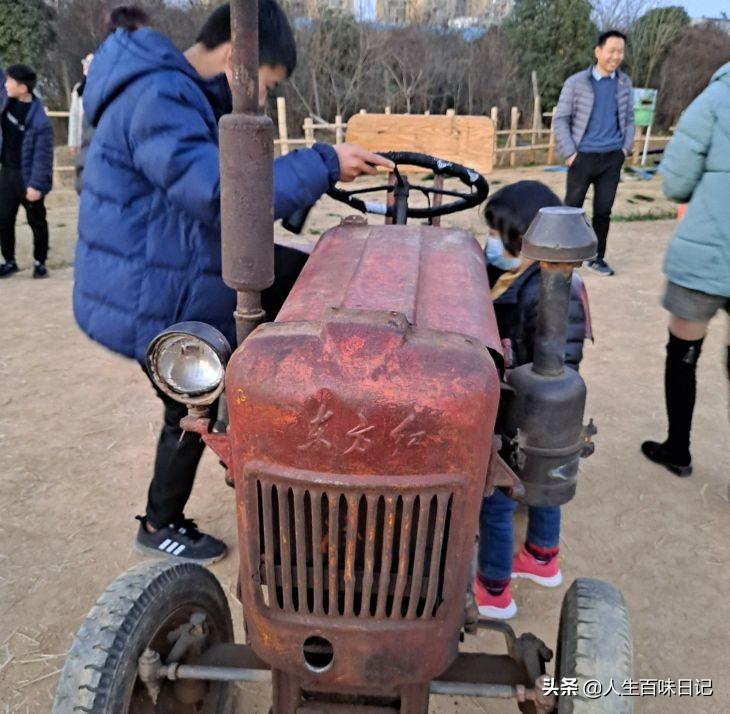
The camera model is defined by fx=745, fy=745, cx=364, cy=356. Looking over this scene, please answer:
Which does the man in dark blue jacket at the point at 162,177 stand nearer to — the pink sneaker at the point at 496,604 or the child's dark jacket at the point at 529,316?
the child's dark jacket at the point at 529,316

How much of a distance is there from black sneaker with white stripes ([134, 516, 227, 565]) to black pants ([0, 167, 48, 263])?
4426 millimetres

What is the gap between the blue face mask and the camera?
2371 millimetres

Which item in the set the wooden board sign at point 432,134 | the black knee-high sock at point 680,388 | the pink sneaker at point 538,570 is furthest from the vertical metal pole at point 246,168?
the wooden board sign at point 432,134

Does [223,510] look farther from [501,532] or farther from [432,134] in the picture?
[432,134]

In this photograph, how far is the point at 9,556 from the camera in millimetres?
2748

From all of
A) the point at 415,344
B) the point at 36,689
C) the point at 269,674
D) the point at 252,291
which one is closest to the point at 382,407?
the point at 415,344

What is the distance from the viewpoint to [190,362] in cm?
164

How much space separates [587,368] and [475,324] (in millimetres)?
3212

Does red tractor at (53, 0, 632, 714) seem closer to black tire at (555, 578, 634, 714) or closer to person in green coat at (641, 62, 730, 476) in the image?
black tire at (555, 578, 634, 714)

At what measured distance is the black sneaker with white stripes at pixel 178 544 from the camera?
2.66 m

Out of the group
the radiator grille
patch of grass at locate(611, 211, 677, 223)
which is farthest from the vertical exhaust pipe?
patch of grass at locate(611, 211, 677, 223)

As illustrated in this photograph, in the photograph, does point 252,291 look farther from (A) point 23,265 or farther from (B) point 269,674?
(A) point 23,265

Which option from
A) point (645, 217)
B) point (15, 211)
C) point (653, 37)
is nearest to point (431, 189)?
point (15, 211)

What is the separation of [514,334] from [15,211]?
547 cm
